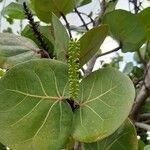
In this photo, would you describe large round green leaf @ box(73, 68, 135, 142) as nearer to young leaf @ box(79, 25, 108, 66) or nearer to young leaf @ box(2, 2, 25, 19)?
young leaf @ box(79, 25, 108, 66)

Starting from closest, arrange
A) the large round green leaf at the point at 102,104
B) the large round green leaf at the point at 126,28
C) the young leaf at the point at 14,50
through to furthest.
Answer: the large round green leaf at the point at 102,104 → the young leaf at the point at 14,50 → the large round green leaf at the point at 126,28

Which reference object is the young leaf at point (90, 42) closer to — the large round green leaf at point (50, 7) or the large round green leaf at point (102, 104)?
the large round green leaf at point (102, 104)

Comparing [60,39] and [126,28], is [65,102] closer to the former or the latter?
[60,39]

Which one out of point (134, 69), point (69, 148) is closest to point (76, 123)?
point (69, 148)

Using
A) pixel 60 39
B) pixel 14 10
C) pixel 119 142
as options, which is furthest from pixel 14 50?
pixel 14 10

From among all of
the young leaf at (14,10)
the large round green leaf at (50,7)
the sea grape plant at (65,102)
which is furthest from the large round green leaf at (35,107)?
the young leaf at (14,10)

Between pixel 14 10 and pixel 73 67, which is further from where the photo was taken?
pixel 14 10
